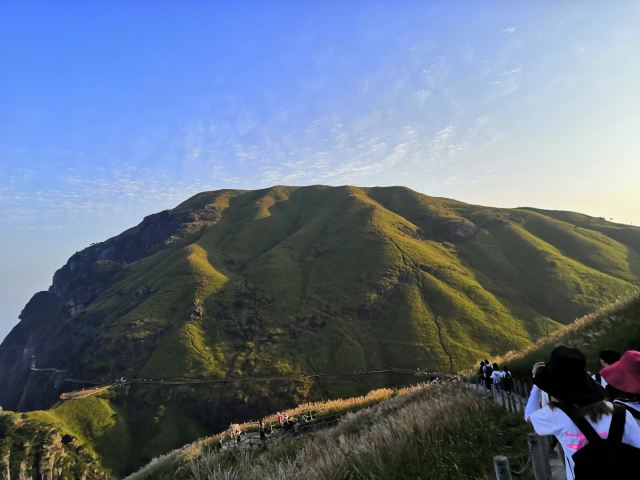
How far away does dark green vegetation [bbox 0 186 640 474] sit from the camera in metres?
91.0

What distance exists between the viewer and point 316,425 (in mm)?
22109

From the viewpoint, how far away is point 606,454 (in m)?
3.32

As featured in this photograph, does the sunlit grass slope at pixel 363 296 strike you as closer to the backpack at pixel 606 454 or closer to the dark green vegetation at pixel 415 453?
the dark green vegetation at pixel 415 453

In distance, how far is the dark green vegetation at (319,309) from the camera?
91.0 meters

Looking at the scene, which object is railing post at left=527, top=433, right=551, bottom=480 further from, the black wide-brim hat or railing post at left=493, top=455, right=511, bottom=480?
the black wide-brim hat

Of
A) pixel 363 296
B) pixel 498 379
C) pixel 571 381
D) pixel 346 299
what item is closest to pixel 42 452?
pixel 346 299

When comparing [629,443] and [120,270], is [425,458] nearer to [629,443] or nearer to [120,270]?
[629,443]

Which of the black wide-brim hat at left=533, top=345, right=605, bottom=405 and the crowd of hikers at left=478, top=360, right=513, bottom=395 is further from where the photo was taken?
the crowd of hikers at left=478, top=360, right=513, bottom=395

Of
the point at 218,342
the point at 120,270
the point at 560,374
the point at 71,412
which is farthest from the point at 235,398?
the point at 120,270

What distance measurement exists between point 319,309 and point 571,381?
115932mm

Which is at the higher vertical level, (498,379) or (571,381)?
(571,381)

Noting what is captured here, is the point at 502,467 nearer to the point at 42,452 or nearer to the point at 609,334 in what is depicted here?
the point at 609,334

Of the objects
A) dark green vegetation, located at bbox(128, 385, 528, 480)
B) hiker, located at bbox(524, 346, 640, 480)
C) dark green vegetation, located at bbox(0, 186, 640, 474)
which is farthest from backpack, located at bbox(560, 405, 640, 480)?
dark green vegetation, located at bbox(0, 186, 640, 474)

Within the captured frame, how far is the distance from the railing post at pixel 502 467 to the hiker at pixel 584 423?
1.66ft
